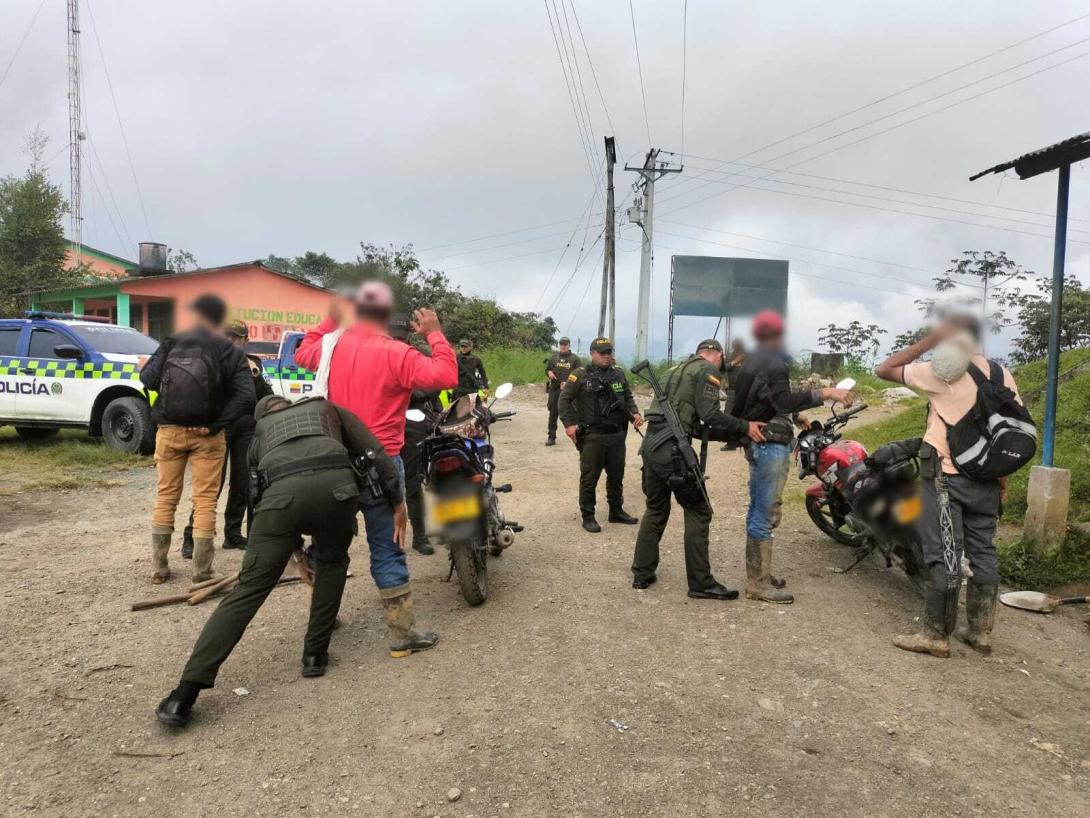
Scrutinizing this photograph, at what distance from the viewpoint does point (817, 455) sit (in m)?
5.34

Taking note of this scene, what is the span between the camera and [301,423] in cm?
311

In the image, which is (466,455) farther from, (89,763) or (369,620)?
(89,763)

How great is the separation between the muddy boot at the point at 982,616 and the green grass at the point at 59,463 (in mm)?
8207

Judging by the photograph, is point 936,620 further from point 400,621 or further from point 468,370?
point 468,370

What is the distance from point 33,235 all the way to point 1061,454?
28.4 metres

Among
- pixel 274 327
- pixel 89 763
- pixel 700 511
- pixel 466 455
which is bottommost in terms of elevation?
pixel 89 763

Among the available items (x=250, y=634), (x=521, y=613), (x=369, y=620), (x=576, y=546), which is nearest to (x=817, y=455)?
(x=576, y=546)

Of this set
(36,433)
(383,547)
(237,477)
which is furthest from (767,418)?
(36,433)

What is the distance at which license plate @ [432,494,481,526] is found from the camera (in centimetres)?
401

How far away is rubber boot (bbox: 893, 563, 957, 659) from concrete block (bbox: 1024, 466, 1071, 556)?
193 centimetres

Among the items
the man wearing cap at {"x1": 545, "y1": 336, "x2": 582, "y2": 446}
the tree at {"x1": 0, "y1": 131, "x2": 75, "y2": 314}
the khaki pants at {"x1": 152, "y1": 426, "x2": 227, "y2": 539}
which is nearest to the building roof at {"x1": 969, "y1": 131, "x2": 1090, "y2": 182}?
the khaki pants at {"x1": 152, "y1": 426, "x2": 227, "y2": 539}

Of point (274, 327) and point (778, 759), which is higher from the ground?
point (274, 327)

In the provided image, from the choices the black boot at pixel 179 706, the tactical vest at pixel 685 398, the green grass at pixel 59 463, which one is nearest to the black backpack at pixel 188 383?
the black boot at pixel 179 706

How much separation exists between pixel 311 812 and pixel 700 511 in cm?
284
